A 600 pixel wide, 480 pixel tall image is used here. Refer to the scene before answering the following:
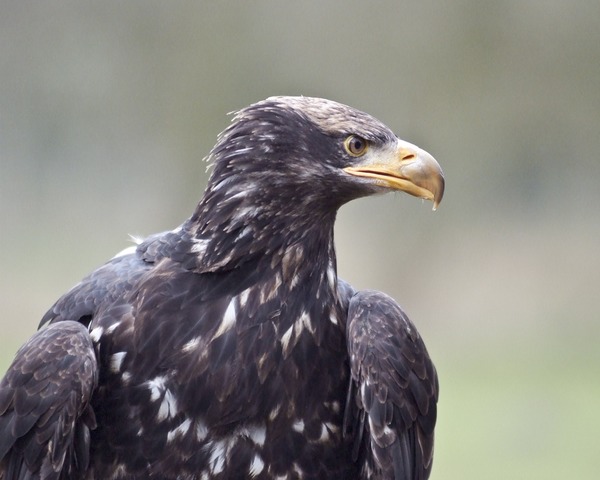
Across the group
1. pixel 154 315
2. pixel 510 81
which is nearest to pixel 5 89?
pixel 510 81

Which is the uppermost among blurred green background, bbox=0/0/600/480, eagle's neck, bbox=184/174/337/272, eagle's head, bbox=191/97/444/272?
eagle's head, bbox=191/97/444/272

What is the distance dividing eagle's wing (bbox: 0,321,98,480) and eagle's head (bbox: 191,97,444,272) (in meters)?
0.63

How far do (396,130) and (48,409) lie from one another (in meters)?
8.71

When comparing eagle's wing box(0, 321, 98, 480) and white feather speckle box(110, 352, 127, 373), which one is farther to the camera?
white feather speckle box(110, 352, 127, 373)

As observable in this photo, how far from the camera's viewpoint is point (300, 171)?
14.6 feet

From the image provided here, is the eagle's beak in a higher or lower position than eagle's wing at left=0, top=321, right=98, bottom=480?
higher

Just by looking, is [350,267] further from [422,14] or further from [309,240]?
[309,240]

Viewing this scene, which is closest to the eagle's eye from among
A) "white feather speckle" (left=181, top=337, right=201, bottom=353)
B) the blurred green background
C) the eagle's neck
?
the eagle's neck

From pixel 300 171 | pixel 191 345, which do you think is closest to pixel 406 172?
pixel 300 171

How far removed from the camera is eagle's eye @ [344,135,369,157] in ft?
14.7

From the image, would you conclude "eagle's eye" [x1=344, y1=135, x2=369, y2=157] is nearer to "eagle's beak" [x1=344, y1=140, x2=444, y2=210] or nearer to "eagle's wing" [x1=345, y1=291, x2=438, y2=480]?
"eagle's beak" [x1=344, y1=140, x2=444, y2=210]

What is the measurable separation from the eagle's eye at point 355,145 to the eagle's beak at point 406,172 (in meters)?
0.03

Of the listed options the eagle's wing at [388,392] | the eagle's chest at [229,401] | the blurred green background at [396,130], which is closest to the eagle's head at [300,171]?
the eagle's chest at [229,401]

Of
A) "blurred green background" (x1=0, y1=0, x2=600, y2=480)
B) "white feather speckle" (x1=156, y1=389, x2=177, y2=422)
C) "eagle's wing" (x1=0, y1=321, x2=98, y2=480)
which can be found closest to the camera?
"eagle's wing" (x1=0, y1=321, x2=98, y2=480)
